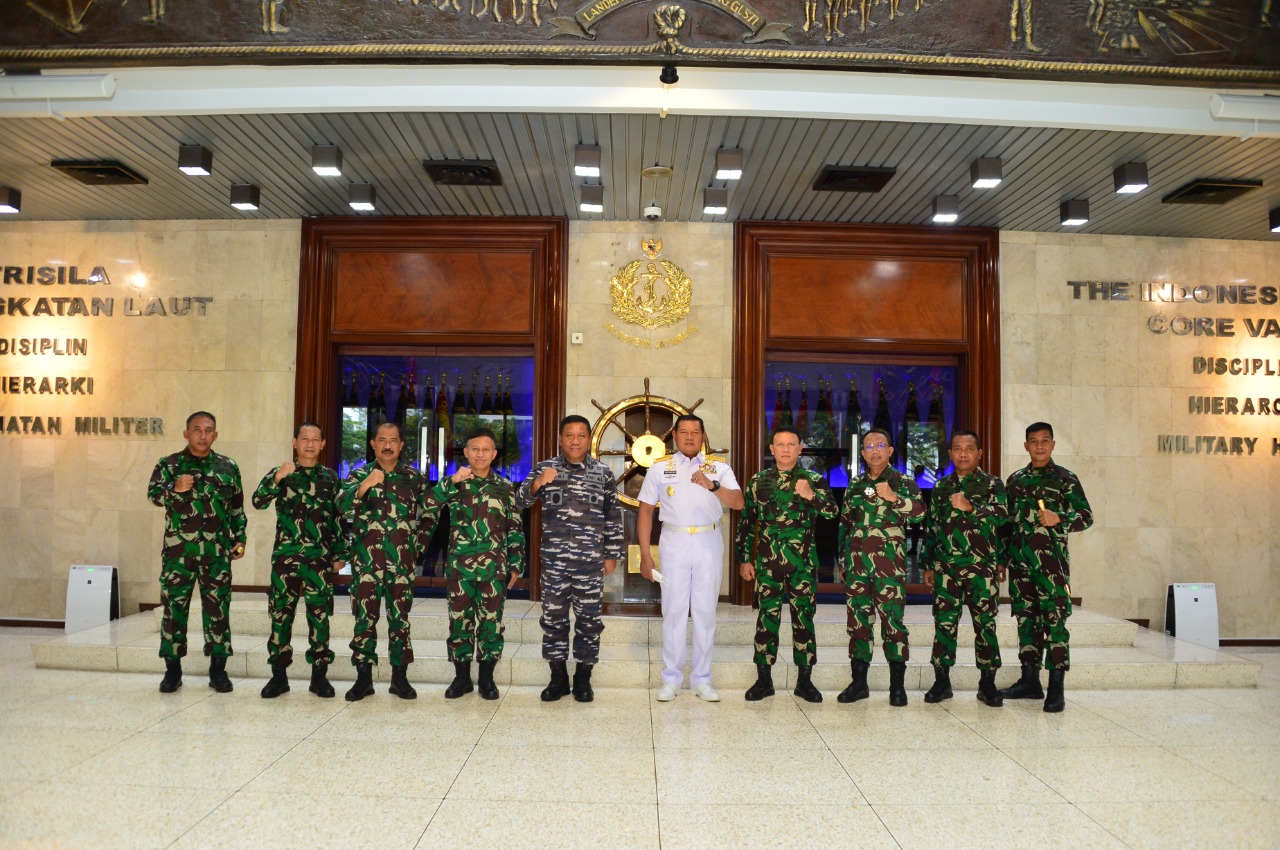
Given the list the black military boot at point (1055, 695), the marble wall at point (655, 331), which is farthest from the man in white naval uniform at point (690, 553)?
the marble wall at point (655, 331)

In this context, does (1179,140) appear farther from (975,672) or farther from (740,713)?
(740,713)

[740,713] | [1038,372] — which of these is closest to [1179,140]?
[1038,372]

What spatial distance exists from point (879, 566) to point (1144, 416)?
3638mm

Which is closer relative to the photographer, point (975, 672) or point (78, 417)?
point (975, 672)

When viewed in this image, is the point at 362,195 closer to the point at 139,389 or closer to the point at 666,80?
the point at 139,389

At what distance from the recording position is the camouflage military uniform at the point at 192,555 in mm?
4320

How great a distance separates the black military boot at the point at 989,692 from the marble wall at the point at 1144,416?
96.6 inches

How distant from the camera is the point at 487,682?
4.27 m

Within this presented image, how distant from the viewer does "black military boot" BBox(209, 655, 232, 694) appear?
14.2 feet

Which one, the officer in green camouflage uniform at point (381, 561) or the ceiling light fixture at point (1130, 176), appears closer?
the officer in green camouflage uniform at point (381, 561)

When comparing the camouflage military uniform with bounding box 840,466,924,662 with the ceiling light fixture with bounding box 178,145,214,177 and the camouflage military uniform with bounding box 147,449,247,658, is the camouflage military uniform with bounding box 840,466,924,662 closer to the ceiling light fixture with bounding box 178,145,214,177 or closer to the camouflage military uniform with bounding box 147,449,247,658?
the camouflage military uniform with bounding box 147,449,247,658

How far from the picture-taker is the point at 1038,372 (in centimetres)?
646

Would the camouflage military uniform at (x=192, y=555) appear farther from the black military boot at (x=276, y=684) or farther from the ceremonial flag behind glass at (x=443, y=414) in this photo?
the ceremonial flag behind glass at (x=443, y=414)

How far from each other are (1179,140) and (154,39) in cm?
565
